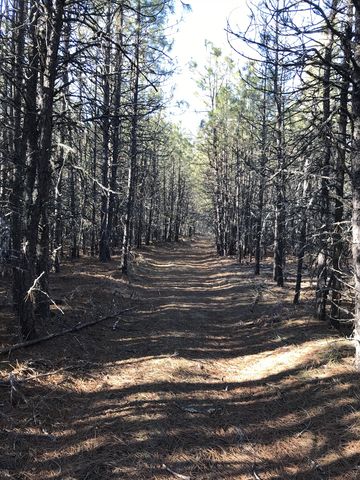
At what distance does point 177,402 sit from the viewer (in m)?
5.15

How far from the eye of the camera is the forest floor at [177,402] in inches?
154

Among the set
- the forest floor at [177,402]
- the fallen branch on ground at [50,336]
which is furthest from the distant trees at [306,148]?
the fallen branch on ground at [50,336]

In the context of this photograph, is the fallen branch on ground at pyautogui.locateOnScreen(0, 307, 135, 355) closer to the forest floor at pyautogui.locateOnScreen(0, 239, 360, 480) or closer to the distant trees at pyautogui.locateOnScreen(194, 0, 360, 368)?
the forest floor at pyautogui.locateOnScreen(0, 239, 360, 480)

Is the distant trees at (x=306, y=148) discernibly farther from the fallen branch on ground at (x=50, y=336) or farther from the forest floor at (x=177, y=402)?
the fallen branch on ground at (x=50, y=336)

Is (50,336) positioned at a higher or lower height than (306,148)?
lower

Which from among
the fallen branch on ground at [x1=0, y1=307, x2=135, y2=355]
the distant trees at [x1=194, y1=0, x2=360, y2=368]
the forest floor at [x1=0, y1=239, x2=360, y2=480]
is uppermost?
the distant trees at [x1=194, y1=0, x2=360, y2=368]

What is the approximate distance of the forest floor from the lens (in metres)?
3.92

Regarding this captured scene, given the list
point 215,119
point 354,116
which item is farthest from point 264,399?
point 215,119

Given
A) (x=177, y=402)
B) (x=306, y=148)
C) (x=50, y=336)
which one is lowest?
(x=177, y=402)

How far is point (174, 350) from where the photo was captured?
287 inches

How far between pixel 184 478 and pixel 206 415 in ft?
4.20

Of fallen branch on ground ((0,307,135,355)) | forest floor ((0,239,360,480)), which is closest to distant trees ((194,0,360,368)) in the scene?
forest floor ((0,239,360,480))

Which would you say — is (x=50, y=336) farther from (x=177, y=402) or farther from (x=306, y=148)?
(x=306, y=148)

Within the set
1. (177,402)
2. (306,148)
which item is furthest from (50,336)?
(306,148)
